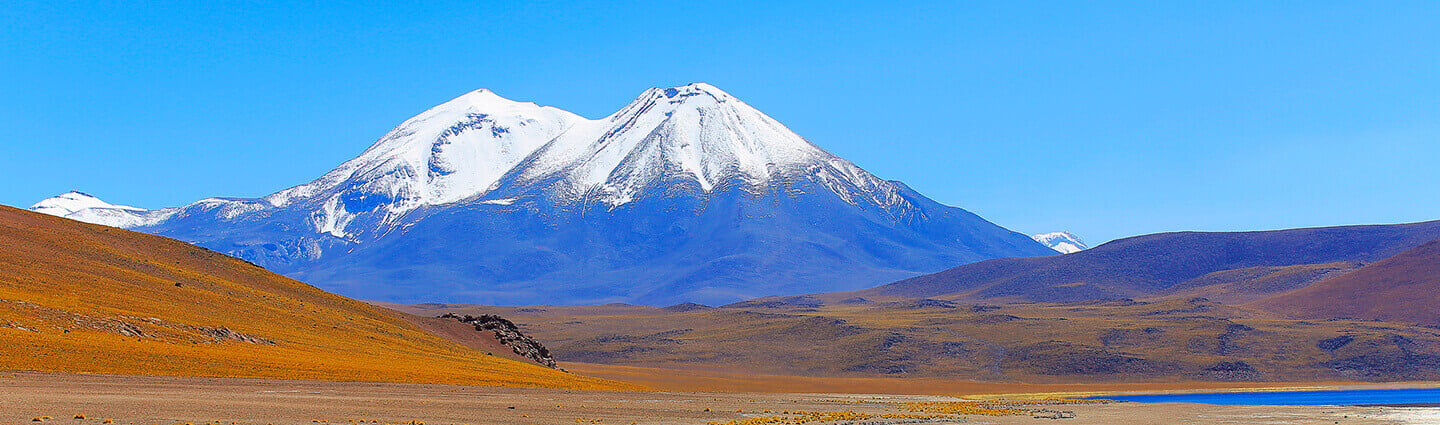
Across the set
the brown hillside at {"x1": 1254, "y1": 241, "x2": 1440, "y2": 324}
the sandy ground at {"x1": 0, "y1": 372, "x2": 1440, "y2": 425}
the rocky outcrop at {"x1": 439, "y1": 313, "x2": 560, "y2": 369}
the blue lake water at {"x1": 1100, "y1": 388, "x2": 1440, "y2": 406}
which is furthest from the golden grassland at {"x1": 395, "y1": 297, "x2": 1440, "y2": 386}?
the sandy ground at {"x1": 0, "y1": 372, "x2": 1440, "y2": 425}

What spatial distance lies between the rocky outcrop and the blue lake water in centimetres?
4321

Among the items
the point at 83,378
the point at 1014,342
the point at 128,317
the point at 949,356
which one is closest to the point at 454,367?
the point at 128,317

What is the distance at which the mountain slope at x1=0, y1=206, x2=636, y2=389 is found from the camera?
55000mm

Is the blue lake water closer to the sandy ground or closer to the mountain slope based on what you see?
the sandy ground

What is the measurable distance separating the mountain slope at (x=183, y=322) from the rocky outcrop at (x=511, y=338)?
→ 8432 millimetres

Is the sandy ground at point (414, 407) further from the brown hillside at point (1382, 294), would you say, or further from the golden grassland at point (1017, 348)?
the brown hillside at point (1382, 294)

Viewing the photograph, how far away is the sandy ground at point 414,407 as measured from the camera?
1496 inches

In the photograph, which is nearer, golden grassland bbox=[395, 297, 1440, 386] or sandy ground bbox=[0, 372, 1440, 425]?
sandy ground bbox=[0, 372, 1440, 425]

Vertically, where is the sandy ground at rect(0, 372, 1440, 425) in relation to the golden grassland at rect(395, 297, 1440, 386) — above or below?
below

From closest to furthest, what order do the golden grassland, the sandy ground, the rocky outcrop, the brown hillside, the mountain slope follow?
the sandy ground
the mountain slope
the rocky outcrop
the golden grassland
the brown hillside

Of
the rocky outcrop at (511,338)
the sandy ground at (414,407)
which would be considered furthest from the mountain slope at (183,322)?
the rocky outcrop at (511,338)

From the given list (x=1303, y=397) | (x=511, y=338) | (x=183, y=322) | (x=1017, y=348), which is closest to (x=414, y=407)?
(x=183, y=322)

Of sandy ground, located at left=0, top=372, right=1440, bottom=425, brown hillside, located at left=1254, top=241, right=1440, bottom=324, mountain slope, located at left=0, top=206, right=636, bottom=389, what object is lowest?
sandy ground, located at left=0, top=372, right=1440, bottom=425

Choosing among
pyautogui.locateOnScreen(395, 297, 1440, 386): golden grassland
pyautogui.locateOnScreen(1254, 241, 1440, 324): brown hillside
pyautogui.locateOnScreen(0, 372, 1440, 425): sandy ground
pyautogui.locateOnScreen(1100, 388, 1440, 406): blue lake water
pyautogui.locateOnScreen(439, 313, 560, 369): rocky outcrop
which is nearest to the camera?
pyautogui.locateOnScreen(0, 372, 1440, 425): sandy ground
